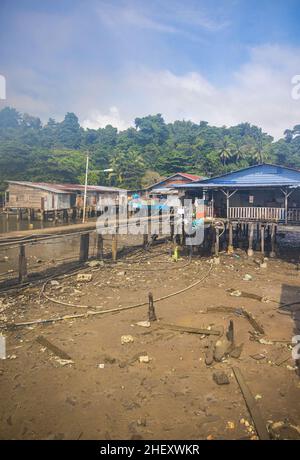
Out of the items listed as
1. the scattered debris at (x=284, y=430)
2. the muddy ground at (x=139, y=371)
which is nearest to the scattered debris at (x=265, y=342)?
the muddy ground at (x=139, y=371)

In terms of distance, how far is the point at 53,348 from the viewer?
25.0ft

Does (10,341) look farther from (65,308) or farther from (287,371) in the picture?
(287,371)

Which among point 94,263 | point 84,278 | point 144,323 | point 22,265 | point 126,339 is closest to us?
point 126,339

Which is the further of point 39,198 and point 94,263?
point 39,198

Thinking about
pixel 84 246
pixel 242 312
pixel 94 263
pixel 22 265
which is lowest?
pixel 242 312

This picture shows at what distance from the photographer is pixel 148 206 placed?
3600 centimetres

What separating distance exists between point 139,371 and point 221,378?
1746 mm

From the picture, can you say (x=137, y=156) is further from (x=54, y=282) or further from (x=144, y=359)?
(x=144, y=359)

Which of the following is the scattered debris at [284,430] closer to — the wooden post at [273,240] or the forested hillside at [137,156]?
the wooden post at [273,240]

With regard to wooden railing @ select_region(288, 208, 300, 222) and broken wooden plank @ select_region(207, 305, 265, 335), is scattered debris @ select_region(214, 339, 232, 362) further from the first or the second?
wooden railing @ select_region(288, 208, 300, 222)

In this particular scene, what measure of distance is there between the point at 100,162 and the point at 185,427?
59312 millimetres

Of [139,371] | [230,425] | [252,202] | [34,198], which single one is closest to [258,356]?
[230,425]

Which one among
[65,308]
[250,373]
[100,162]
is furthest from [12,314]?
[100,162]

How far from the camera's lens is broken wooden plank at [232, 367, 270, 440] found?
4887 millimetres
